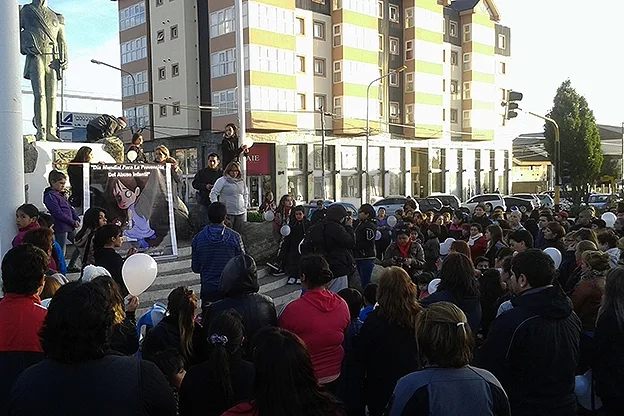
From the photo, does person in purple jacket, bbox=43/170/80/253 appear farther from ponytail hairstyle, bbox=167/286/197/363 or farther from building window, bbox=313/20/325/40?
building window, bbox=313/20/325/40

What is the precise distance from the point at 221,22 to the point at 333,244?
33.7m

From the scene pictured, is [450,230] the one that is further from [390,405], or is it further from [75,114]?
[75,114]

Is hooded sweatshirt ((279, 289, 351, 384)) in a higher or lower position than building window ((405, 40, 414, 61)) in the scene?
lower

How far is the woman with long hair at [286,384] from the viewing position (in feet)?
7.64

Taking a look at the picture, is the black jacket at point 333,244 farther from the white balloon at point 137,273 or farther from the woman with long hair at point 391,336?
the white balloon at point 137,273

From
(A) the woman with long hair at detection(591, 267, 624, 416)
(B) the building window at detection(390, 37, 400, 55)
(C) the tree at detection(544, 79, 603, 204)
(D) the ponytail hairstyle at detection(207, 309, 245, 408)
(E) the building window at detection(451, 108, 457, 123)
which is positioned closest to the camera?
(D) the ponytail hairstyle at detection(207, 309, 245, 408)

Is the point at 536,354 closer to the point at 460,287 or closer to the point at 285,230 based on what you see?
the point at 460,287

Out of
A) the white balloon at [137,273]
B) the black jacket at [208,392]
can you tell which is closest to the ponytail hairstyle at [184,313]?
the white balloon at [137,273]

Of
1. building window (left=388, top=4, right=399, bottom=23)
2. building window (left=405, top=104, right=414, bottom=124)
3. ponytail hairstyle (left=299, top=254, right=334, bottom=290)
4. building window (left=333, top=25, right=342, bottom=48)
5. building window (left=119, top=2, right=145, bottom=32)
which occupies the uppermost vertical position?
building window (left=388, top=4, right=399, bottom=23)

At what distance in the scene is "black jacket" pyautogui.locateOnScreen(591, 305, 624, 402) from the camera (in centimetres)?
406

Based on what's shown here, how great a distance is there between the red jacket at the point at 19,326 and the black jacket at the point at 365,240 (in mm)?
6702

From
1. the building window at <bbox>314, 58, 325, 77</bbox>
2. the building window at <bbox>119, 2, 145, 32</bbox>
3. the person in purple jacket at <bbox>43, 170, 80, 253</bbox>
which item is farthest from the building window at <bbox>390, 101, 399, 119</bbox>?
the person in purple jacket at <bbox>43, 170, 80, 253</bbox>

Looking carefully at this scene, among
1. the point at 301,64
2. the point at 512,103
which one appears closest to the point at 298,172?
the point at 301,64

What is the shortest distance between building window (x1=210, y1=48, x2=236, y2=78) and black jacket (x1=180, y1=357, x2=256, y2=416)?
36329 mm
